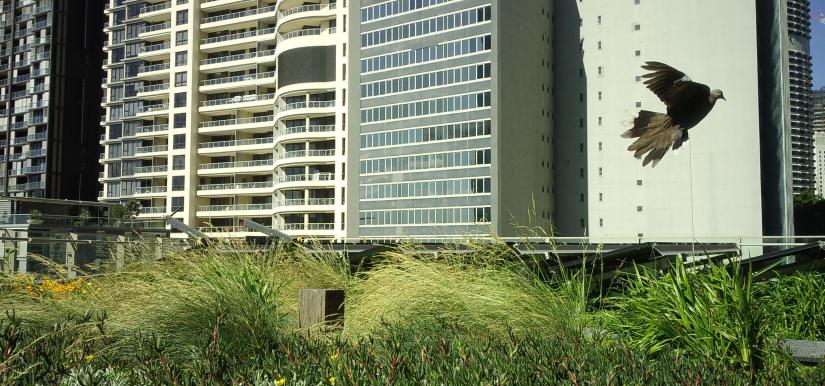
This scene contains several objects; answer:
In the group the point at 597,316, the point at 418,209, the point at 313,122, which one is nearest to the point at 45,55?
the point at 313,122

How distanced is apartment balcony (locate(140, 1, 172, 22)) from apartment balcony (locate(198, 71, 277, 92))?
9.40 m

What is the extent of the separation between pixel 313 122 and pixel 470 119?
18150mm

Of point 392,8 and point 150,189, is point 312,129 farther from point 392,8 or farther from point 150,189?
point 150,189

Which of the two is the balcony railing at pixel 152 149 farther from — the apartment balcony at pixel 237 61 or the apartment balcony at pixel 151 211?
the apartment balcony at pixel 237 61

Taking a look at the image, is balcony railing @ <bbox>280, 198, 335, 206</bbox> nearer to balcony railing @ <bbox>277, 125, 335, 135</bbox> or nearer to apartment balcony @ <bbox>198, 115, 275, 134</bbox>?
balcony railing @ <bbox>277, 125, 335, 135</bbox>

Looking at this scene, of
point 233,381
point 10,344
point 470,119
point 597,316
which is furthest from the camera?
point 470,119

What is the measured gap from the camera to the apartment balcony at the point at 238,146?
277 feet

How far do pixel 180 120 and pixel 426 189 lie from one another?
3197 cm

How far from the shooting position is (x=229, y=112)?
8694cm

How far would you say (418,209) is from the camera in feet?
236

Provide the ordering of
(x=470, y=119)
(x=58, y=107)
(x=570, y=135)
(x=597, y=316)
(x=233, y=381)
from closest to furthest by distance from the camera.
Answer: (x=233, y=381) → (x=597, y=316) → (x=470, y=119) → (x=570, y=135) → (x=58, y=107)

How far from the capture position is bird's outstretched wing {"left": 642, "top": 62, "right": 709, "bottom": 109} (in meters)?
60.7

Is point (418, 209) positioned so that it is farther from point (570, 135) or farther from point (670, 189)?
point (670, 189)

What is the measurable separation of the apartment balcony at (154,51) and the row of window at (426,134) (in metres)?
28.6
